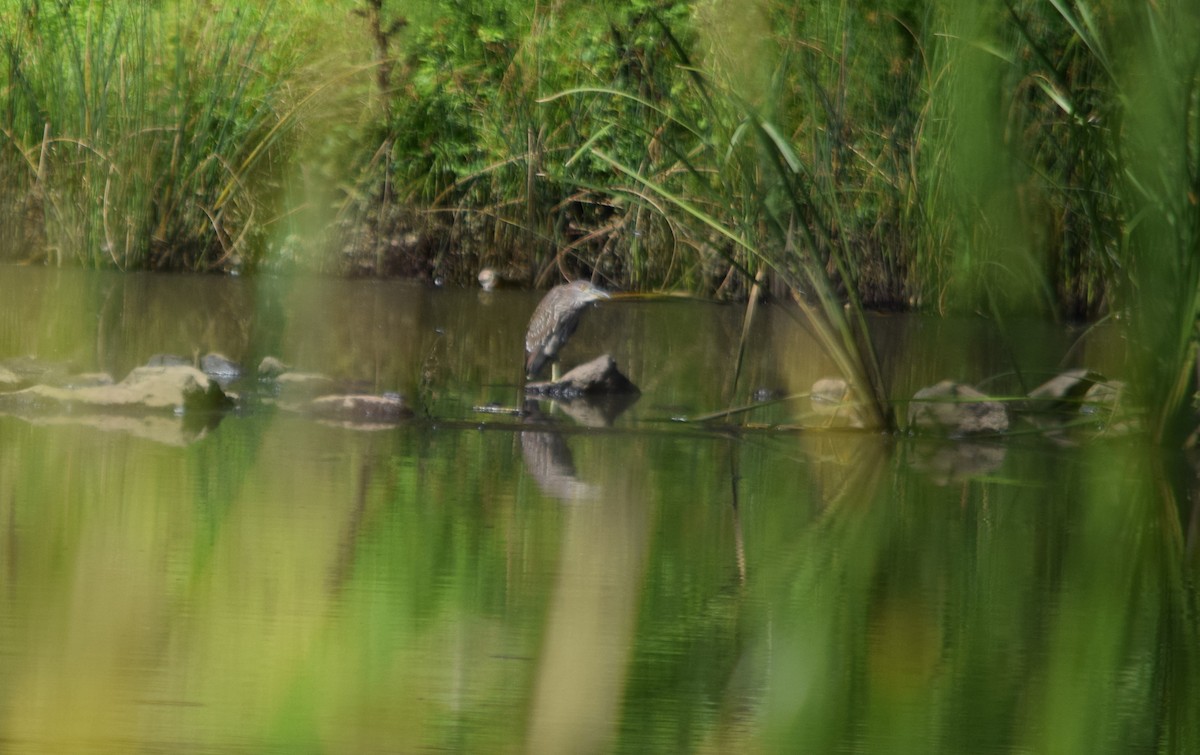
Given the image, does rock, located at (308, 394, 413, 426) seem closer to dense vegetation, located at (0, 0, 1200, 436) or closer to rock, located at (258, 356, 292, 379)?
rock, located at (258, 356, 292, 379)

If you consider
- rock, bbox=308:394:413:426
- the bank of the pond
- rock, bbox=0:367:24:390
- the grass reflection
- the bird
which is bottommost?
the grass reflection

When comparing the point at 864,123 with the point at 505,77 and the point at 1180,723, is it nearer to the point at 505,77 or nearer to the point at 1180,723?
the point at 505,77

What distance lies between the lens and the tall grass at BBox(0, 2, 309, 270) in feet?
23.8

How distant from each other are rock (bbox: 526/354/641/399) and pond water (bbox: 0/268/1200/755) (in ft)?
1.91

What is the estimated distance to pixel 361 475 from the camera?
2246 millimetres

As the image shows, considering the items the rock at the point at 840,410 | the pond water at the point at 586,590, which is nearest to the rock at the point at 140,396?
the pond water at the point at 586,590

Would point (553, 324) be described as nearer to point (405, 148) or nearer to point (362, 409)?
point (362, 409)

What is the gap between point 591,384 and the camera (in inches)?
149

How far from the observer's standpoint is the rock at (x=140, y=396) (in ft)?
9.33

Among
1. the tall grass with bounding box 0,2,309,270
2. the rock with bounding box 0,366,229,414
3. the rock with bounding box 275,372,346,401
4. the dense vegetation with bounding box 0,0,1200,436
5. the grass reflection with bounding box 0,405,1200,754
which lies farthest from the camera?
the tall grass with bounding box 0,2,309,270

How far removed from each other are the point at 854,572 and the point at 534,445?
108 cm

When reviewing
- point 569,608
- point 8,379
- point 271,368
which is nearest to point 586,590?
point 569,608

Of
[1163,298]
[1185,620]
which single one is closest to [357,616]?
[1185,620]

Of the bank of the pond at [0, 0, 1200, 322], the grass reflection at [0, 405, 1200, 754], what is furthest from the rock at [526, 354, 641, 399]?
the bank of the pond at [0, 0, 1200, 322]
